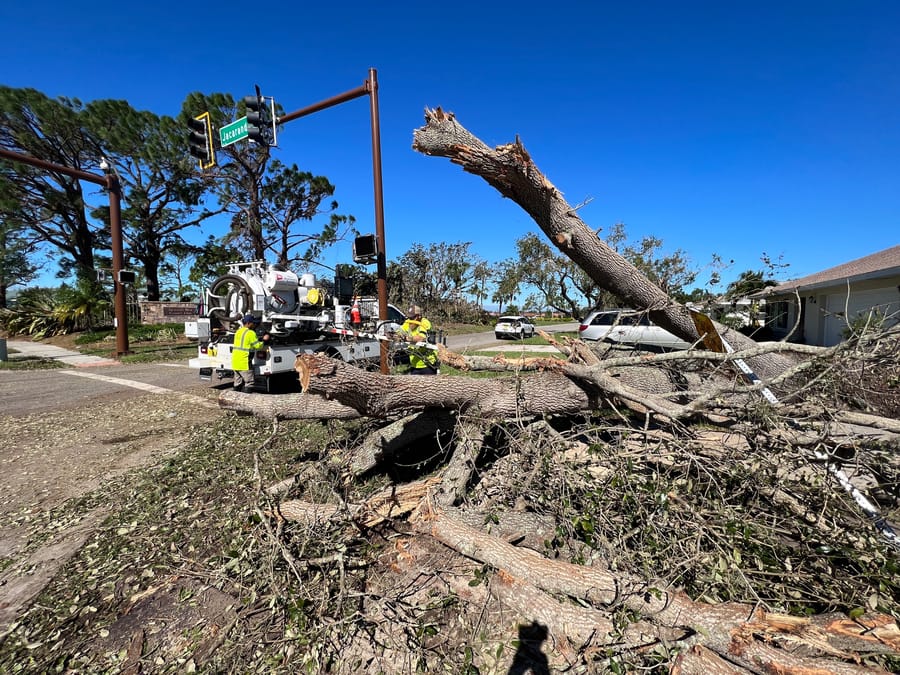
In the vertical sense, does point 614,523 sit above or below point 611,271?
below

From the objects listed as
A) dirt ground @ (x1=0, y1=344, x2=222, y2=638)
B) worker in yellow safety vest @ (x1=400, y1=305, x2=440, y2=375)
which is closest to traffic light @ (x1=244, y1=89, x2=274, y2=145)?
worker in yellow safety vest @ (x1=400, y1=305, x2=440, y2=375)

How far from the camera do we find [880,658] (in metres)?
1.67

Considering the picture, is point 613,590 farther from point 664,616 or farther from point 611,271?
point 611,271

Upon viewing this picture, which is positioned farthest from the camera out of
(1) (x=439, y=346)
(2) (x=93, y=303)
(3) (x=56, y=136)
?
(3) (x=56, y=136)

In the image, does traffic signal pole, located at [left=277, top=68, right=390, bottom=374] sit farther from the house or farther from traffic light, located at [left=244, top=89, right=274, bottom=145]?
the house

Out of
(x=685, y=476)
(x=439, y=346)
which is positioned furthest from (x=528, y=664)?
(x=439, y=346)

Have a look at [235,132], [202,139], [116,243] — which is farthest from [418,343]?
[116,243]

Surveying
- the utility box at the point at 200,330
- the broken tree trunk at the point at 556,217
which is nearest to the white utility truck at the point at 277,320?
the utility box at the point at 200,330

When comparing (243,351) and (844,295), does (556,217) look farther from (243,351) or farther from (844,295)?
(844,295)

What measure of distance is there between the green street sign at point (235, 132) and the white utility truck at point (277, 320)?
2.45 m

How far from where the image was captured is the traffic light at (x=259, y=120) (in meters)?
7.13

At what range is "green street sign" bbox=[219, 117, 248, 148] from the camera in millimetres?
7666

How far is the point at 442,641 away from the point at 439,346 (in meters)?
2.97

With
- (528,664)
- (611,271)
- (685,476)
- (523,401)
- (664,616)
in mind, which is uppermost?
(611,271)
